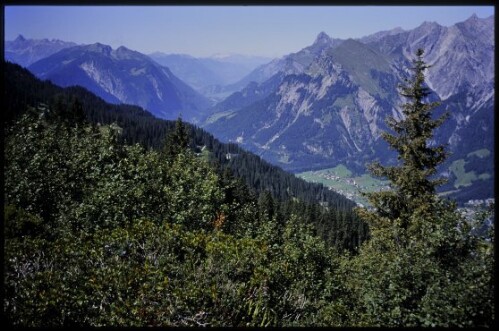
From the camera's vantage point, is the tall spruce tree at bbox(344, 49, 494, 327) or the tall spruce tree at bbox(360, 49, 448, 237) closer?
the tall spruce tree at bbox(344, 49, 494, 327)

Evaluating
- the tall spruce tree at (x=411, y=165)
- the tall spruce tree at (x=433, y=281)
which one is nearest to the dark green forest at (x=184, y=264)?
the tall spruce tree at (x=433, y=281)

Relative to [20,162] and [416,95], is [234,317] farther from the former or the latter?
[416,95]

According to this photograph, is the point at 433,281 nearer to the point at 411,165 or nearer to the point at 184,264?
the point at 184,264

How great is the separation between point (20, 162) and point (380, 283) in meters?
22.3

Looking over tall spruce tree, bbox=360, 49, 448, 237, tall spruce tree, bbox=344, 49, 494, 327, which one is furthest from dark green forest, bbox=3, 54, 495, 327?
tall spruce tree, bbox=360, 49, 448, 237

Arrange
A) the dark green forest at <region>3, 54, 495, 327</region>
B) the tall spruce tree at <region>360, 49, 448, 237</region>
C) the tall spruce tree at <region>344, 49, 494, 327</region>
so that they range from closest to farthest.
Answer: the tall spruce tree at <region>344, 49, 494, 327</region>, the dark green forest at <region>3, 54, 495, 327</region>, the tall spruce tree at <region>360, 49, 448, 237</region>

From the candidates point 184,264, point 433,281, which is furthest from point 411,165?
point 184,264

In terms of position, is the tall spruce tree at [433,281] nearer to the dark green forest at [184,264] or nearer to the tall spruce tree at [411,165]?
the dark green forest at [184,264]

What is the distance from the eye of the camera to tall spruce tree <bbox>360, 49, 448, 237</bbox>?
31.0m

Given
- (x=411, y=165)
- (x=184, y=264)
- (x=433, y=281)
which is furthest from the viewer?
(x=411, y=165)

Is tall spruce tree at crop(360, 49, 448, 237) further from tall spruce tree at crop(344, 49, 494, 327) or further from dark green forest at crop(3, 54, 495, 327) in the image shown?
tall spruce tree at crop(344, 49, 494, 327)

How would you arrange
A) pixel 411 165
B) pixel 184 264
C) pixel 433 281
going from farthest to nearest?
pixel 411 165 → pixel 184 264 → pixel 433 281

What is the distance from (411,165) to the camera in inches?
1254

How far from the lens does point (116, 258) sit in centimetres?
1404
